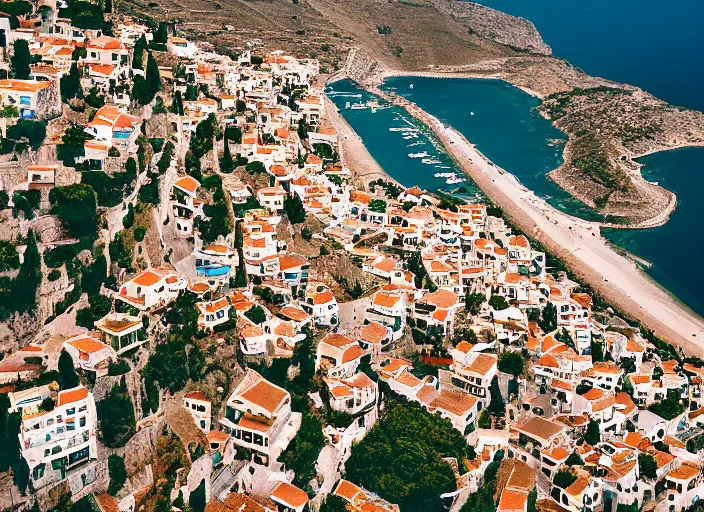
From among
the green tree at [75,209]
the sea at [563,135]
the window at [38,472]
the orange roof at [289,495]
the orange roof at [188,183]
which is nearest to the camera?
the window at [38,472]

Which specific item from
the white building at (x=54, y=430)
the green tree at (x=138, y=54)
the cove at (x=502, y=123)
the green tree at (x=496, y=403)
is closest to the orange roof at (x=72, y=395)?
the white building at (x=54, y=430)

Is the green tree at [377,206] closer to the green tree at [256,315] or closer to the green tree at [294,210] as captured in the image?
the green tree at [294,210]

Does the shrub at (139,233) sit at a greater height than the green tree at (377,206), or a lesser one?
greater

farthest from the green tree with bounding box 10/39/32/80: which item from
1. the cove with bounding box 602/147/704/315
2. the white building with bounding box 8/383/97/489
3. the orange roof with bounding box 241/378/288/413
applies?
the cove with bounding box 602/147/704/315

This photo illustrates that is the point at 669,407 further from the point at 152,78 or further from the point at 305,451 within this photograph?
the point at 152,78

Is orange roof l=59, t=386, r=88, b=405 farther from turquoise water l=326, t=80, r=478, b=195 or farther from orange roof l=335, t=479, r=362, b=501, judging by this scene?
turquoise water l=326, t=80, r=478, b=195

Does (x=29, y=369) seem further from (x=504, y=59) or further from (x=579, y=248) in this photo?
(x=504, y=59)

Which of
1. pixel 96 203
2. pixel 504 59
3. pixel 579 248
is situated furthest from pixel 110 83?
pixel 504 59
